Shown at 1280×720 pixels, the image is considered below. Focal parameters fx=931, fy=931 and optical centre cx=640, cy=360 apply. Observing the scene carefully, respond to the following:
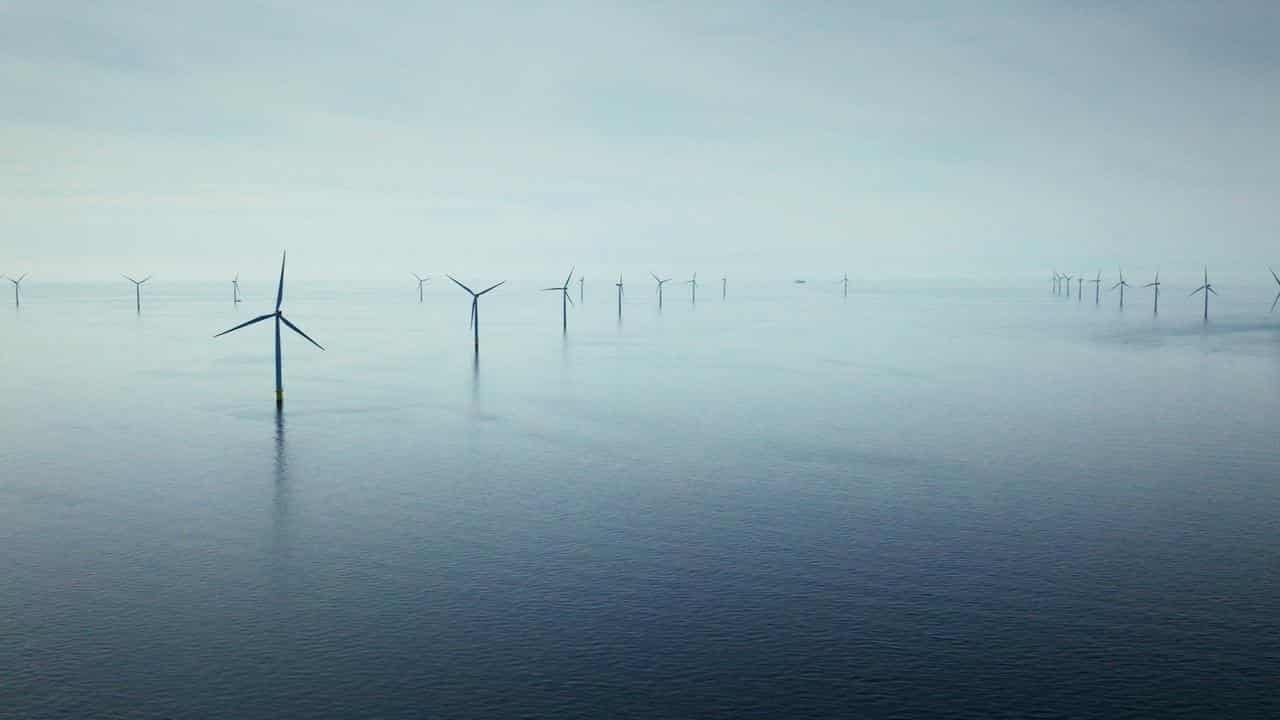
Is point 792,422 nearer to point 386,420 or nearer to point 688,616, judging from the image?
point 386,420

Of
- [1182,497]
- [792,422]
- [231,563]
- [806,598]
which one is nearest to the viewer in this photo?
Result: [806,598]

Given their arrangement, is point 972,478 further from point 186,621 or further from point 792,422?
point 186,621

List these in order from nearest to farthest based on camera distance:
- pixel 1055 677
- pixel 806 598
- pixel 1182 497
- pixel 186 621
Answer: pixel 1055 677 < pixel 186 621 < pixel 806 598 < pixel 1182 497

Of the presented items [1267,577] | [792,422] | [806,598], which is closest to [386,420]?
[792,422]

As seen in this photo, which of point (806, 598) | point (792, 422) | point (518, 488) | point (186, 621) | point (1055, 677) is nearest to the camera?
point (1055, 677)

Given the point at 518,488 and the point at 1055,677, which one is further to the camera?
the point at 518,488

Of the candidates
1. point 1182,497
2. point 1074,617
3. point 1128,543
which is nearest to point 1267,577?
point 1128,543
